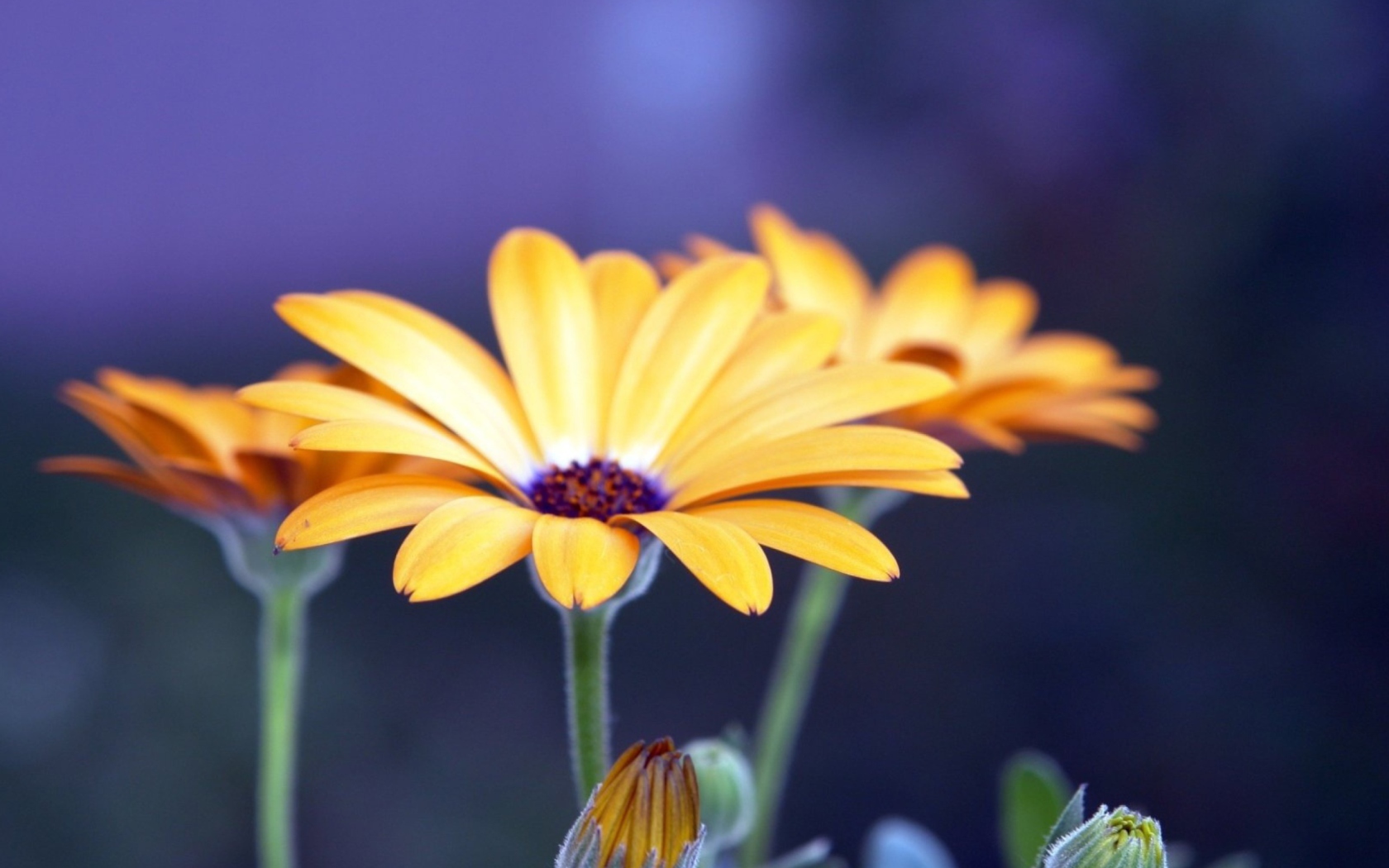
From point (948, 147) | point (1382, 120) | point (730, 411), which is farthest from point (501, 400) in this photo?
point (948, 147)

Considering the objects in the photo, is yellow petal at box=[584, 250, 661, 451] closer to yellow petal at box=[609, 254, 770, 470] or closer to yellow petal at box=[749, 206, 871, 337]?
yellow petal at box=[609, 254, 770, 470]

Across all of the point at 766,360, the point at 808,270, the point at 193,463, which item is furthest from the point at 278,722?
the point at 808,270

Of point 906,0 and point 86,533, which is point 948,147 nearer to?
point 906,0

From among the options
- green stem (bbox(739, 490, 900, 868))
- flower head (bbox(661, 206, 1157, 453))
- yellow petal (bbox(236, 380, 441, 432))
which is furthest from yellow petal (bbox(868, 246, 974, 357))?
yellow petal (bbox(236, 380, 441, 432))

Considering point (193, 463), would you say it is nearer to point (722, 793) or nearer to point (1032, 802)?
point (722, 793)

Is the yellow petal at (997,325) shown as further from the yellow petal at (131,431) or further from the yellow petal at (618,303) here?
the yellow petal at (131,431)

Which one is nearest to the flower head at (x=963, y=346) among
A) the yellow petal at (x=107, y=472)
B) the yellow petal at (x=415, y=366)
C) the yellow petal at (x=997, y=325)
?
the yellow petal at (x=997, y=325)
